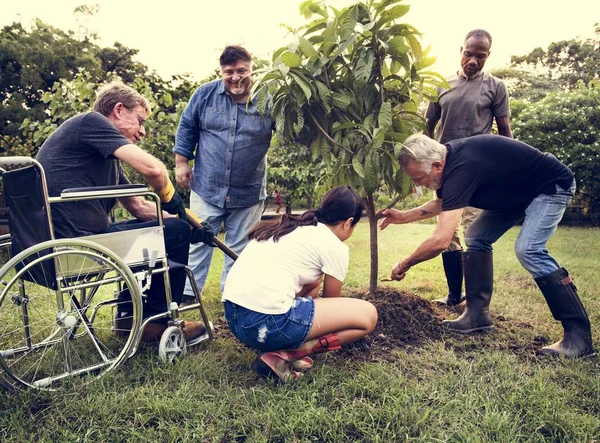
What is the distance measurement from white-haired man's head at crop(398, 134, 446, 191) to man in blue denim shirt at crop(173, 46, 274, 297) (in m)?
1.04

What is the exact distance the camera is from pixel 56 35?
12867mm

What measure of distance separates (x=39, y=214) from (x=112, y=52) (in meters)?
14.2

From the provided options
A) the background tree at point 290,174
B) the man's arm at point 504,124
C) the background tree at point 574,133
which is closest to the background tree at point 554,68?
the background tree at point 574,133

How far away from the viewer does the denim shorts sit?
7.43ft

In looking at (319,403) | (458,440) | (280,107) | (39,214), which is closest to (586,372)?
(458,440)

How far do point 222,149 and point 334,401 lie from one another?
185 centimetres

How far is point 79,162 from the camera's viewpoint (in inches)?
95.7

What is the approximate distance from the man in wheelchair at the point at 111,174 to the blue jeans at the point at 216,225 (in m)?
0.56

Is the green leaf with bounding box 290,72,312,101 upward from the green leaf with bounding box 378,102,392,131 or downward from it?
upward

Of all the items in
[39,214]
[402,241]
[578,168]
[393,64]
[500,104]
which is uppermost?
[393,64]

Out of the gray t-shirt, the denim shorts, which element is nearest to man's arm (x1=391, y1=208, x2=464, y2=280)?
the denim shorts

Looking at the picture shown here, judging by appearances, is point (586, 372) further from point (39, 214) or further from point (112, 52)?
point (112, 52)

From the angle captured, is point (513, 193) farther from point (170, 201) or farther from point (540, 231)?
point (170, 201)

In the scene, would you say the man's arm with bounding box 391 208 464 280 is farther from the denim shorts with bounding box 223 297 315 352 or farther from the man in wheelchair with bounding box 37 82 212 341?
the man in wheelchair with bounding box 37 82 212 341
